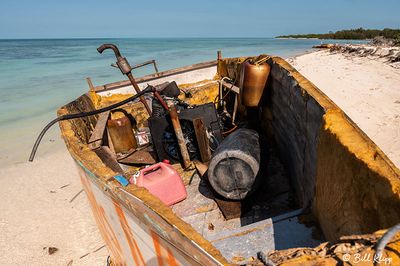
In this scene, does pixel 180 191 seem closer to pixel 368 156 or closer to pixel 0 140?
pixel 368 156

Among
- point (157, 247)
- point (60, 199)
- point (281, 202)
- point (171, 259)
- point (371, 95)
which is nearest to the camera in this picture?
point (171, 259)

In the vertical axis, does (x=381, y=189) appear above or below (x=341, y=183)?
above

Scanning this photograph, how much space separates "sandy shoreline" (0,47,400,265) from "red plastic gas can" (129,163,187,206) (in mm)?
1298

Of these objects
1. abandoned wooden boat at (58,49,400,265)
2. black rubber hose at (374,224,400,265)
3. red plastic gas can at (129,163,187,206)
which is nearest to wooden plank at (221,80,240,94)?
abandoned wooden boat at (58,49,400,265)

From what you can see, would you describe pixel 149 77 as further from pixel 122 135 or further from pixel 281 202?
pixel 281 202

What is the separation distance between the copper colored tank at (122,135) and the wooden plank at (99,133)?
149 mm

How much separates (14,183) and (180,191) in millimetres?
5037

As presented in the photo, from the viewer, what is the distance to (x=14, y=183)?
6.52 metres

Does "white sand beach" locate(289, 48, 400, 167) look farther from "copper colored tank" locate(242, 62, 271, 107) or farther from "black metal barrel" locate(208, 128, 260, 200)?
"black metal barrel" locate(208, 128, 260, 200)

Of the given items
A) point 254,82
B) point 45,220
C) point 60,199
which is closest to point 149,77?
point 254,82


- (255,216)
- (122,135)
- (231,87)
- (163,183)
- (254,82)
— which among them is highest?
(254,82)

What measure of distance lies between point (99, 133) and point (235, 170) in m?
2.45

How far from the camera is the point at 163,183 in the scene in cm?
372

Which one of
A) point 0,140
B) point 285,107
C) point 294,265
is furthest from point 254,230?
point 0,140
